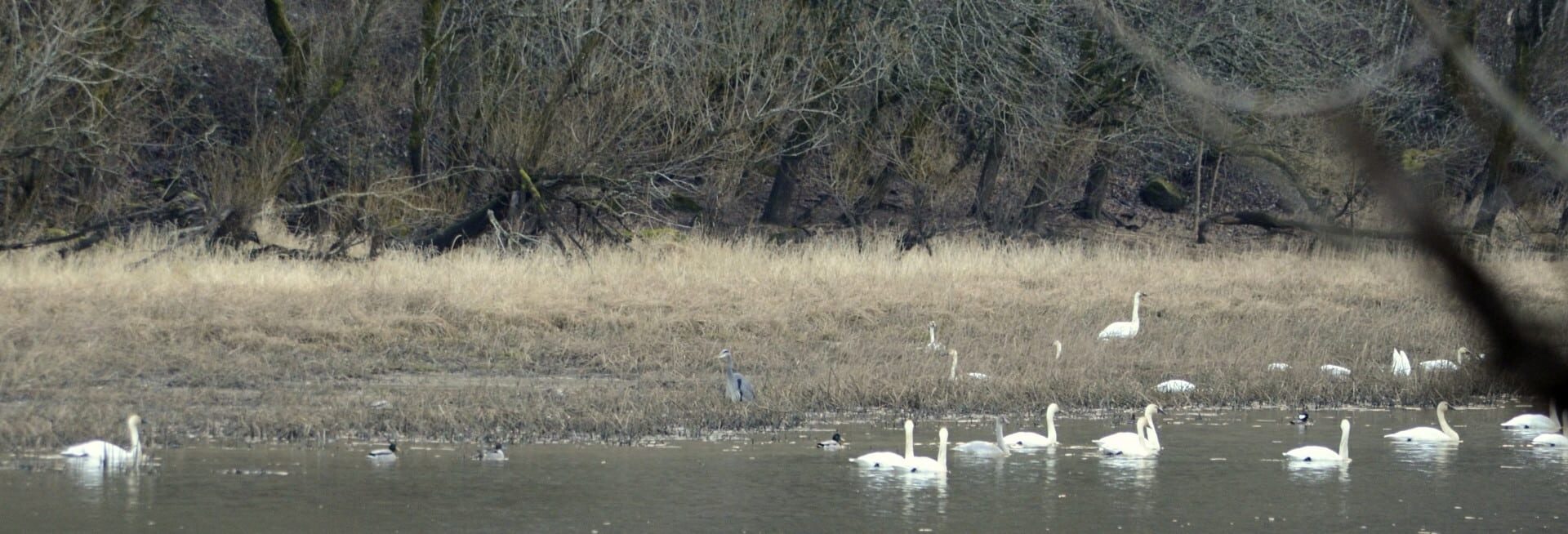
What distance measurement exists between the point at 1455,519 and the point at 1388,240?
7616 millimetres

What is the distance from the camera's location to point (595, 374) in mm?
13266

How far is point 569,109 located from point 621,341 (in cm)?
597

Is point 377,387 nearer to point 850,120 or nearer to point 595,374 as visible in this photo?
point 595,374

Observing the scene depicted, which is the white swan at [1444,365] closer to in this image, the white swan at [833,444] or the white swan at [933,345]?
the white swan at [933,345]

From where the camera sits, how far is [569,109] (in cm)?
1956

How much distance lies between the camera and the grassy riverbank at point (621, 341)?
1091cm

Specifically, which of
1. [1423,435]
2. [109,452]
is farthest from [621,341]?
[1423,435]

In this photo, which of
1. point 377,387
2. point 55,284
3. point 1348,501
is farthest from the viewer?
point 55,284

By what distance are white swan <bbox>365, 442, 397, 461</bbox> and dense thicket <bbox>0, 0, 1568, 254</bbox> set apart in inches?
346

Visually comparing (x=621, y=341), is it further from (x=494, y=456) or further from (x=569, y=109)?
(x=569, y=109)

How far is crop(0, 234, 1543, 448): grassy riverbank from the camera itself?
10906 mm

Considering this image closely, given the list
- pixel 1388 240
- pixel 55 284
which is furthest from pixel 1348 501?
pixel 55 284

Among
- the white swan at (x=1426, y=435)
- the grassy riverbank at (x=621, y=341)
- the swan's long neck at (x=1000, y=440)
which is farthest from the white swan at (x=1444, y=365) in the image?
the swan's long neck at (x=1000, y=440)

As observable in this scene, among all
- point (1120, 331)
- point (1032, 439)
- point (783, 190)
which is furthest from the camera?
point (783, 190)
